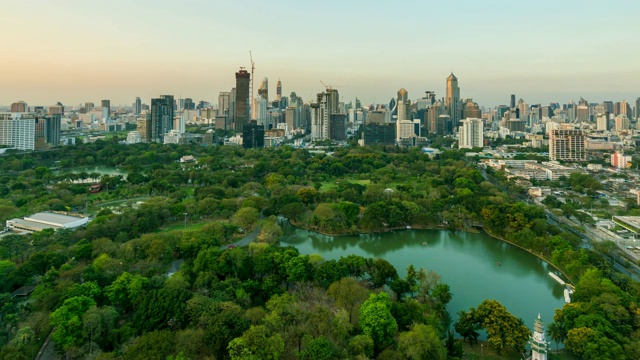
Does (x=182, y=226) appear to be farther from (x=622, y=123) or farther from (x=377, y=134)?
(x=622, y=123)

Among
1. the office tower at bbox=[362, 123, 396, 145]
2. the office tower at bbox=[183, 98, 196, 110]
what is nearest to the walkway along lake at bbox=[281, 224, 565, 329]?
the office tower at bbox=[362, 123, 396, 145]

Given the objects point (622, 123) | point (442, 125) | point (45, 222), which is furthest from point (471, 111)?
point (45, 222)

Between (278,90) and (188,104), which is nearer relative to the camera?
(278,90)

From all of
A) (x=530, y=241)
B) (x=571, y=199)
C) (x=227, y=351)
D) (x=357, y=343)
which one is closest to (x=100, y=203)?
(x=227, y=351)

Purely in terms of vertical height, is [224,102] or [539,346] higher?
[224,102]

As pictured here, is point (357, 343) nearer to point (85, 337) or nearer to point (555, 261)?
point (85, 337)

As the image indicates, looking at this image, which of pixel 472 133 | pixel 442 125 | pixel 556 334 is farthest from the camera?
pixel 442 125

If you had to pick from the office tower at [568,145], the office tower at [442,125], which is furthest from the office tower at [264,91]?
the office tower at [568,145]
